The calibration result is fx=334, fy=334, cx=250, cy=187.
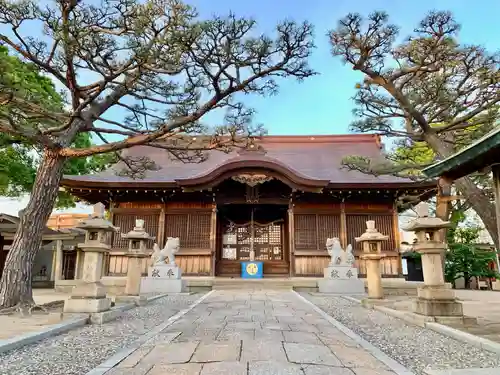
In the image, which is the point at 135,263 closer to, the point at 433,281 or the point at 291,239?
the point at 291,239

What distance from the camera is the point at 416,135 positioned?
8.52 metres

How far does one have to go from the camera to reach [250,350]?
10.5 feet

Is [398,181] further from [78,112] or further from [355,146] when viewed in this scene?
[78,112]

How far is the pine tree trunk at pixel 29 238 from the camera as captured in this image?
18.4 ft

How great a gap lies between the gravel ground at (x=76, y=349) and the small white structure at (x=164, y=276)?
4165 millimetres

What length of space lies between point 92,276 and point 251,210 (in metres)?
8.45

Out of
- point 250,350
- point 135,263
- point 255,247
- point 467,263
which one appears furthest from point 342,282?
point 467,263

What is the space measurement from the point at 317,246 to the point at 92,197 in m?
8.56

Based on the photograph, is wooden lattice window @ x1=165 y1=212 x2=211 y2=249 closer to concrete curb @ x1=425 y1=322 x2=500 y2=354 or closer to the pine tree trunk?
the pine tree trunk

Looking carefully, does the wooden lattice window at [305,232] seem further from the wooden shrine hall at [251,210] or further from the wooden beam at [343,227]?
the wooden beam at [343,227]

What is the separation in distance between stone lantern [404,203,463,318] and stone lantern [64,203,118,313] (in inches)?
196

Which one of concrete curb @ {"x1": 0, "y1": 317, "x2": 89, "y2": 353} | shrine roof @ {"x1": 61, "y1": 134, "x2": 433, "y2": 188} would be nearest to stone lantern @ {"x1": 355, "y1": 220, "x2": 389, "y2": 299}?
shrine roof @ {"x1": 61, "y1": 134, "x2": 433, "y2": 188}

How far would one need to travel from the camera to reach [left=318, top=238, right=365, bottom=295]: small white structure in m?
9.90

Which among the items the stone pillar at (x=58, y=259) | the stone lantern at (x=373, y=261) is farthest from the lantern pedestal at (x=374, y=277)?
the stone pillar at (x=58, y=259)
